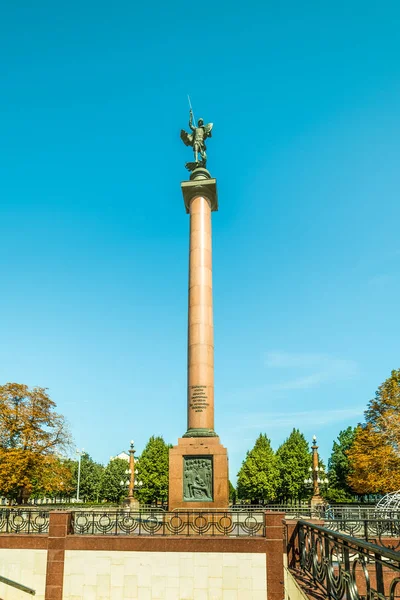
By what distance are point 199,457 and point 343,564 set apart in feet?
43.3

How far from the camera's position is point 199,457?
18.8 meters

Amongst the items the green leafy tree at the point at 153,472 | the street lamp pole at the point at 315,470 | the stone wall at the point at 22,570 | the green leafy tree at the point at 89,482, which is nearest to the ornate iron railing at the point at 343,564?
the stone wall at the point at 22,570

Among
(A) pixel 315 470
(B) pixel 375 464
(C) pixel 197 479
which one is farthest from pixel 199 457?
(B) pixel 375 464

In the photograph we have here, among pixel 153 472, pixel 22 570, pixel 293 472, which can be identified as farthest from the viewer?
pixel 153 472

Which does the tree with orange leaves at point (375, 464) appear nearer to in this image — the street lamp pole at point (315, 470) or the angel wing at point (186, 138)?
the street lamp pole at point (315, 470)

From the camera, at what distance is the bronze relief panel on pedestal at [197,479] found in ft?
59.9

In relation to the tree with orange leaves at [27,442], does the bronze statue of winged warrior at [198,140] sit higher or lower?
higher

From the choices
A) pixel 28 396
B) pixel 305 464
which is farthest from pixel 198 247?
pixel 305 464

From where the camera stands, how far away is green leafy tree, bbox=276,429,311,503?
59.2 meters

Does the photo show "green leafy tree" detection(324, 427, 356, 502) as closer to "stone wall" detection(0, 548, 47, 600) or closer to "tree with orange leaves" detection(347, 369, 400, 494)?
"tree with orange leaves" detection(347, 369, 400, 494)

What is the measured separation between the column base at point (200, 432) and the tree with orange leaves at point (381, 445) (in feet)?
67.9

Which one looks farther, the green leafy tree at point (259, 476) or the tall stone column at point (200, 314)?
the green leafy tree at point (259, 476)

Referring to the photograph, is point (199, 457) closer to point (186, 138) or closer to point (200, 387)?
point (200, 387)

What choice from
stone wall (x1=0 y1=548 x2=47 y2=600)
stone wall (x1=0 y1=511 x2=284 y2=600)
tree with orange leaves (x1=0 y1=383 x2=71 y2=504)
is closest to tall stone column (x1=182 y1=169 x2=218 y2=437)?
stone wall (x1=0 y1=511 x2=284 y2=600)
